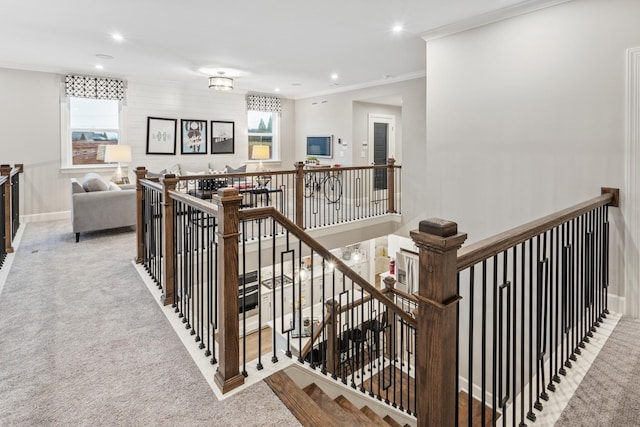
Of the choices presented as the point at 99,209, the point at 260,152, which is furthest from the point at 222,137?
the point at 99,209

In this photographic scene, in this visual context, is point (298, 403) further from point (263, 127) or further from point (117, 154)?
point (263, 127)

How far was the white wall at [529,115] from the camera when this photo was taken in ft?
10.5

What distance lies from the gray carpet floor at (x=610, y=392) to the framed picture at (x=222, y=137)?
25.7 ft

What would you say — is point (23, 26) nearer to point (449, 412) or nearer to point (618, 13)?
point (449, 412)

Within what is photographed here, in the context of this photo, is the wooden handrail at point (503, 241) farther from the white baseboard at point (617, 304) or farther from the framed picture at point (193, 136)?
the framed picture at point (193, 136)

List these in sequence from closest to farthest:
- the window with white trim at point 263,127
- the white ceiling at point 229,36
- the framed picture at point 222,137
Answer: the white ceiling at point 229,36 → the framed picture at point 222,137 → the window with white trim at point 263,127

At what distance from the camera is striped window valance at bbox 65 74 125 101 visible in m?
6.75

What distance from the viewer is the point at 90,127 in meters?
7.18

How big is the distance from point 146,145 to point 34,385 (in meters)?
6.44

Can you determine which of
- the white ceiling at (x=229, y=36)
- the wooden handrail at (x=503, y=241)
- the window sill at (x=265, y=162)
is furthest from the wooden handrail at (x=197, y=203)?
the window sill at (x=265, y=162)

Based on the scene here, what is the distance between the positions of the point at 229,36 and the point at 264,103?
14.9 feet

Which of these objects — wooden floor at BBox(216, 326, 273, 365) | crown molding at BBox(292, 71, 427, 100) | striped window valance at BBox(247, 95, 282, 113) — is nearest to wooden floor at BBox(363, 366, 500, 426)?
wooden floor at BBox(216, 326, 273, 365)

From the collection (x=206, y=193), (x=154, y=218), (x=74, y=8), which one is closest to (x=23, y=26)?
(x=74, y=8)

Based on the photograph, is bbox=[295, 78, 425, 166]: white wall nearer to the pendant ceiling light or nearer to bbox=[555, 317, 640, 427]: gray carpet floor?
the pendant ceiling light
